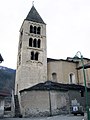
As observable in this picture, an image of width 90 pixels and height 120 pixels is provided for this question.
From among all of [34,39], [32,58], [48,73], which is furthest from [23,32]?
[48,73]

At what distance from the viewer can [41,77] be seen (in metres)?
33.8

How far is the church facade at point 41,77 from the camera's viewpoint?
2617 cm

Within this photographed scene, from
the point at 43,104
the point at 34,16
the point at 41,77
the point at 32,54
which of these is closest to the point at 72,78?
the point at 41,77

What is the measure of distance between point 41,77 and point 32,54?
5112 mm

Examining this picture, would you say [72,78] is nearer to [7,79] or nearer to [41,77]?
[41,77]

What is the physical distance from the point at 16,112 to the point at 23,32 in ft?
52.8

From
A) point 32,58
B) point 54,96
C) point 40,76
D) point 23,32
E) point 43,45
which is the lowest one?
point 54,96

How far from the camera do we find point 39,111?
25.6m

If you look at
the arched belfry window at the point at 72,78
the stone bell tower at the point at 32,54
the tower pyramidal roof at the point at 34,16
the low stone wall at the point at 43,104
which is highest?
the tower pyramidal roof at the point at 34,16

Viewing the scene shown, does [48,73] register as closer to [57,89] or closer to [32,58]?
[32,58]

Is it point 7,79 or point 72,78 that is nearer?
point 72,78

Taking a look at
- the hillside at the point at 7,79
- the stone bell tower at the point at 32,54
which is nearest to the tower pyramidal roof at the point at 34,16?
the stone bell tower at the point at 32,54

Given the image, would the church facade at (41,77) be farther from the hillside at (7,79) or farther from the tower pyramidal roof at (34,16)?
the hillside at (7,79)

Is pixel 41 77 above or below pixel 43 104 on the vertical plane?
above
